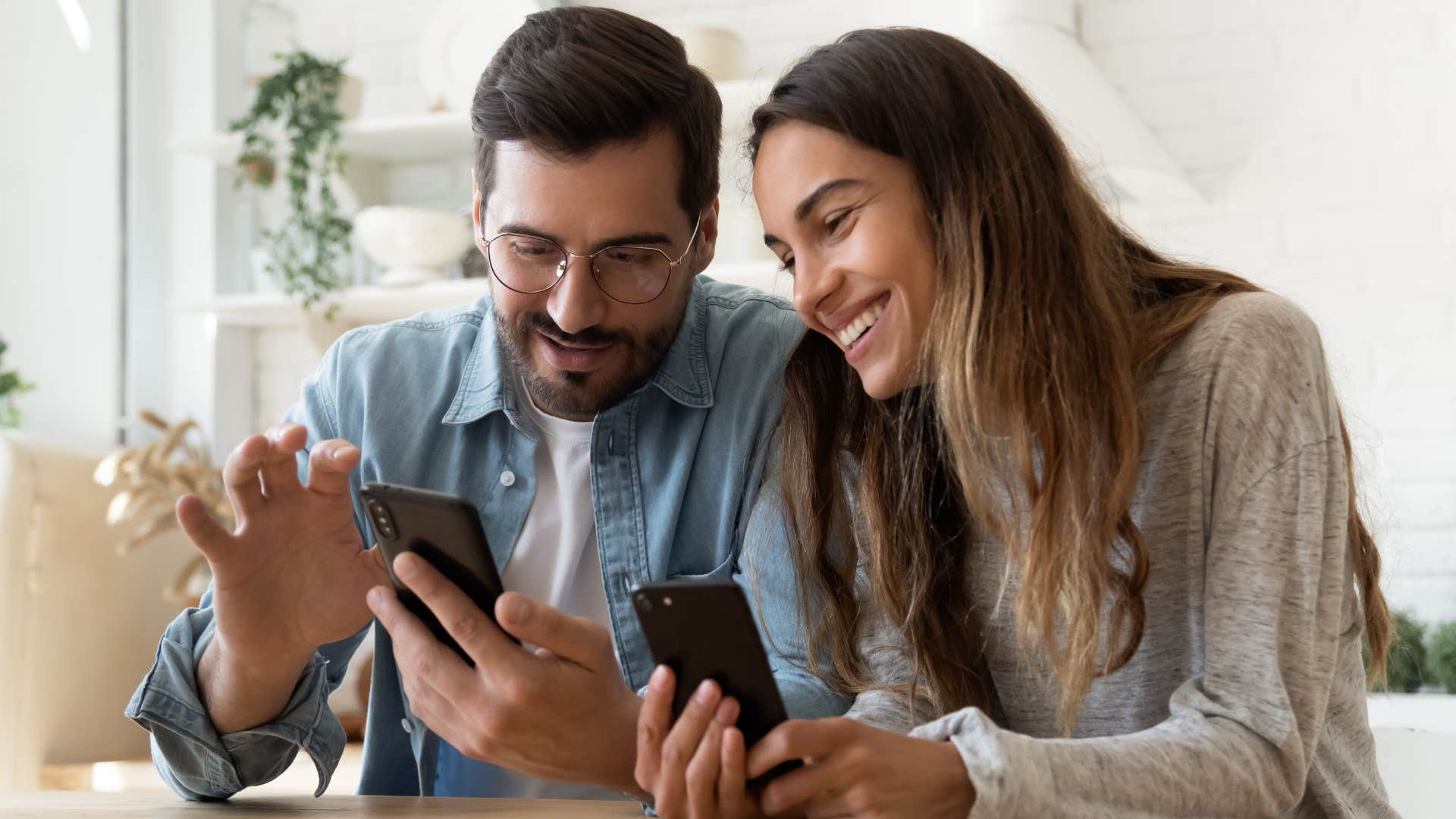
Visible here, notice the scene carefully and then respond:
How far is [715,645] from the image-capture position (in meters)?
0.88

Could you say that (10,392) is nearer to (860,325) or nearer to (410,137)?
(410,137)

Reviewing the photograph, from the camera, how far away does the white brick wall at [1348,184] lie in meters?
2.40

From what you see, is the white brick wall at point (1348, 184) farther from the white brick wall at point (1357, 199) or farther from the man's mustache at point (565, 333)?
the man's mustache at point (565, 333)

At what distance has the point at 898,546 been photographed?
4.13 ft

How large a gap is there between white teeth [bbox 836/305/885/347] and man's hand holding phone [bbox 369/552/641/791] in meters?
0.36

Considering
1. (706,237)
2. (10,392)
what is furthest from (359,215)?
(706,237)

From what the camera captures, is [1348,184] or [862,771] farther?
[1348,184]

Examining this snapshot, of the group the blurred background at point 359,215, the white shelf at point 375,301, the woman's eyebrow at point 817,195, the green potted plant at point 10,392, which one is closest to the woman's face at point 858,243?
the woman's eyebrow at point 817,195

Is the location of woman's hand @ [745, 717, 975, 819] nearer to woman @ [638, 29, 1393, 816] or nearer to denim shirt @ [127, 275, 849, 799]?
woman @ [638, 29, 1393, 816]

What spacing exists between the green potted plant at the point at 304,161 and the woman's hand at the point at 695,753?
6.50 ft

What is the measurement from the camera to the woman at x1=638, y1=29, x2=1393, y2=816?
36.5 inches

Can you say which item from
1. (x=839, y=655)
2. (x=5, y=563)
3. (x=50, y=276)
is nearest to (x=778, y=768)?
(x=839, y=655)

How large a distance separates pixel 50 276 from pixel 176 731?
221 cm

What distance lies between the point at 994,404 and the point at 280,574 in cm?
63
